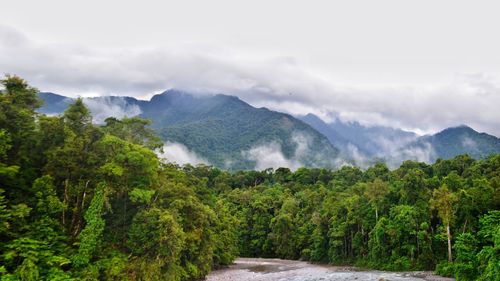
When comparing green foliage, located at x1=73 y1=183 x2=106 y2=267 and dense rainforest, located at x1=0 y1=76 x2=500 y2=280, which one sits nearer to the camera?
dense rainforest, located at x1=0 y1=76 x2=500 y2=280

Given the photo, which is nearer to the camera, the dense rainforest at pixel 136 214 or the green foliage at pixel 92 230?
the dense rainforest at pixel 136 214

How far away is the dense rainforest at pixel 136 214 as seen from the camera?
2791 cm

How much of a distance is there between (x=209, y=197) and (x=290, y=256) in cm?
3229

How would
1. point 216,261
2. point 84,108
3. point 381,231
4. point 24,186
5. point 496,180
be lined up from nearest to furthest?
1. point 24,186
2. point 84,108
3. point 496,180
4. point 381,231
5. point 216,261

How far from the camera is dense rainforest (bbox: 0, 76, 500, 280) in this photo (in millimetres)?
27906

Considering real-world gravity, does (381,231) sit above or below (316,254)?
above

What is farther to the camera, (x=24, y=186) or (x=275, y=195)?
(x=275, y=195)

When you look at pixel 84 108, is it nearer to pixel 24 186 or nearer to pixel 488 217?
pixel 24 186

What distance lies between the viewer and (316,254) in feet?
251

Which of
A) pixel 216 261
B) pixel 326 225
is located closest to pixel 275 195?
pixel 326 225

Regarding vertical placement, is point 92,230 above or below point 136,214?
below

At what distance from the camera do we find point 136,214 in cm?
3494

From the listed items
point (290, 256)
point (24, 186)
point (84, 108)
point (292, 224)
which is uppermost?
point (84, 108)

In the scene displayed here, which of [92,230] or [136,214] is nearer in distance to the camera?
[92,230]
